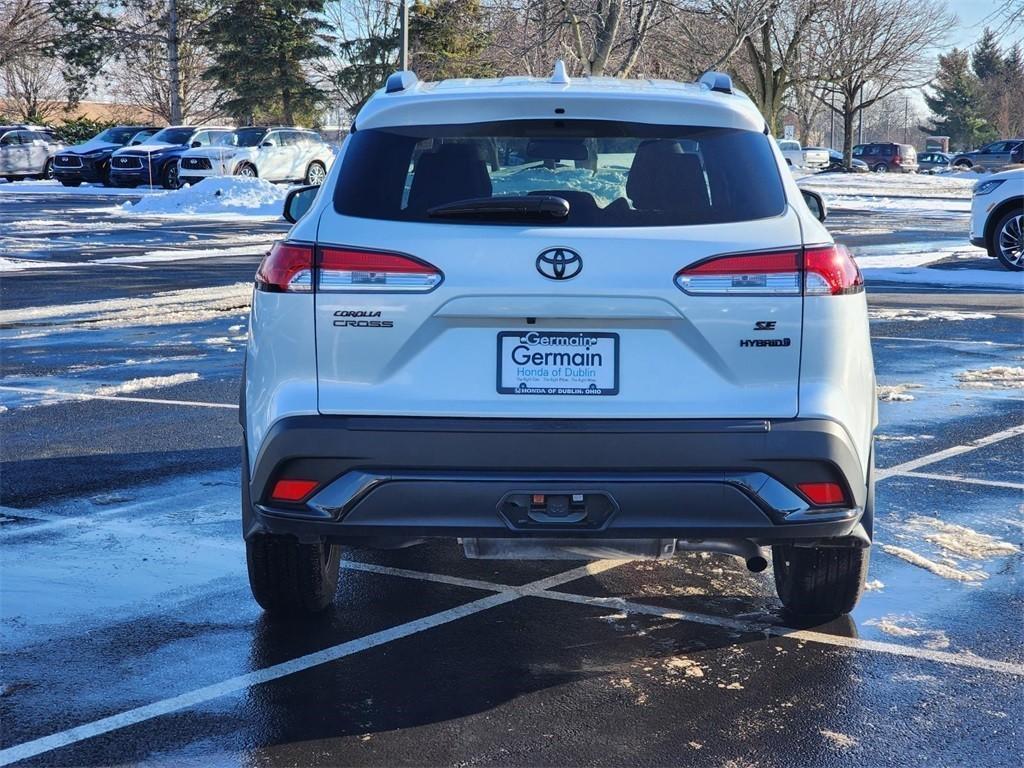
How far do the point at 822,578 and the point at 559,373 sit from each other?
139cm

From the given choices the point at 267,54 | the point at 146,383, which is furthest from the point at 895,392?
the point at 267,54

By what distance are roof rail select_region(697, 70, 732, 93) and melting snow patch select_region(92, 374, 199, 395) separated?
5.57 metres

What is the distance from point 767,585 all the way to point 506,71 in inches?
1573

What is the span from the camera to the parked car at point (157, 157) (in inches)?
1556

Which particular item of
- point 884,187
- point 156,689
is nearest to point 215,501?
point 156,689

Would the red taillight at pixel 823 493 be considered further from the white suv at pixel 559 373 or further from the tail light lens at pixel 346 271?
the tail light lens at pixel 346 271

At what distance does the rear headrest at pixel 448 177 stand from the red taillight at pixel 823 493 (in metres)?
1.31

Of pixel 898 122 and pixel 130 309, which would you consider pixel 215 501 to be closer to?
pixel 130 309

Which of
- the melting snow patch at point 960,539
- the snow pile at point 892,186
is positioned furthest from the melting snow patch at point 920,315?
the snow pile at point 892,186

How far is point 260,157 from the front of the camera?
124 ft

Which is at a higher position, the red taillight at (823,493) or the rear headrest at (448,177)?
the rear headrest at (448,177)

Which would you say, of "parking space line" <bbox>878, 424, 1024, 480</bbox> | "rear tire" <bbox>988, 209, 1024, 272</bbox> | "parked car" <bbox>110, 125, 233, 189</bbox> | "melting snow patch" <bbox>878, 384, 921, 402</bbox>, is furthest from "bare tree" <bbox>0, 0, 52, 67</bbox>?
"parking space line" <bbox>878, 424, 1024, 480</bbox>

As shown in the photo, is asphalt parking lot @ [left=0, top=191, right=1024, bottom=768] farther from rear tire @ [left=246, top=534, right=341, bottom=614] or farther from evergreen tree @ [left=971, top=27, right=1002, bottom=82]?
evergreen tree @ [left=971, top=27, right=1002, bottom=82]

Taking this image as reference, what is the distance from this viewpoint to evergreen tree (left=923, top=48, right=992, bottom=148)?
11088 centimetres
